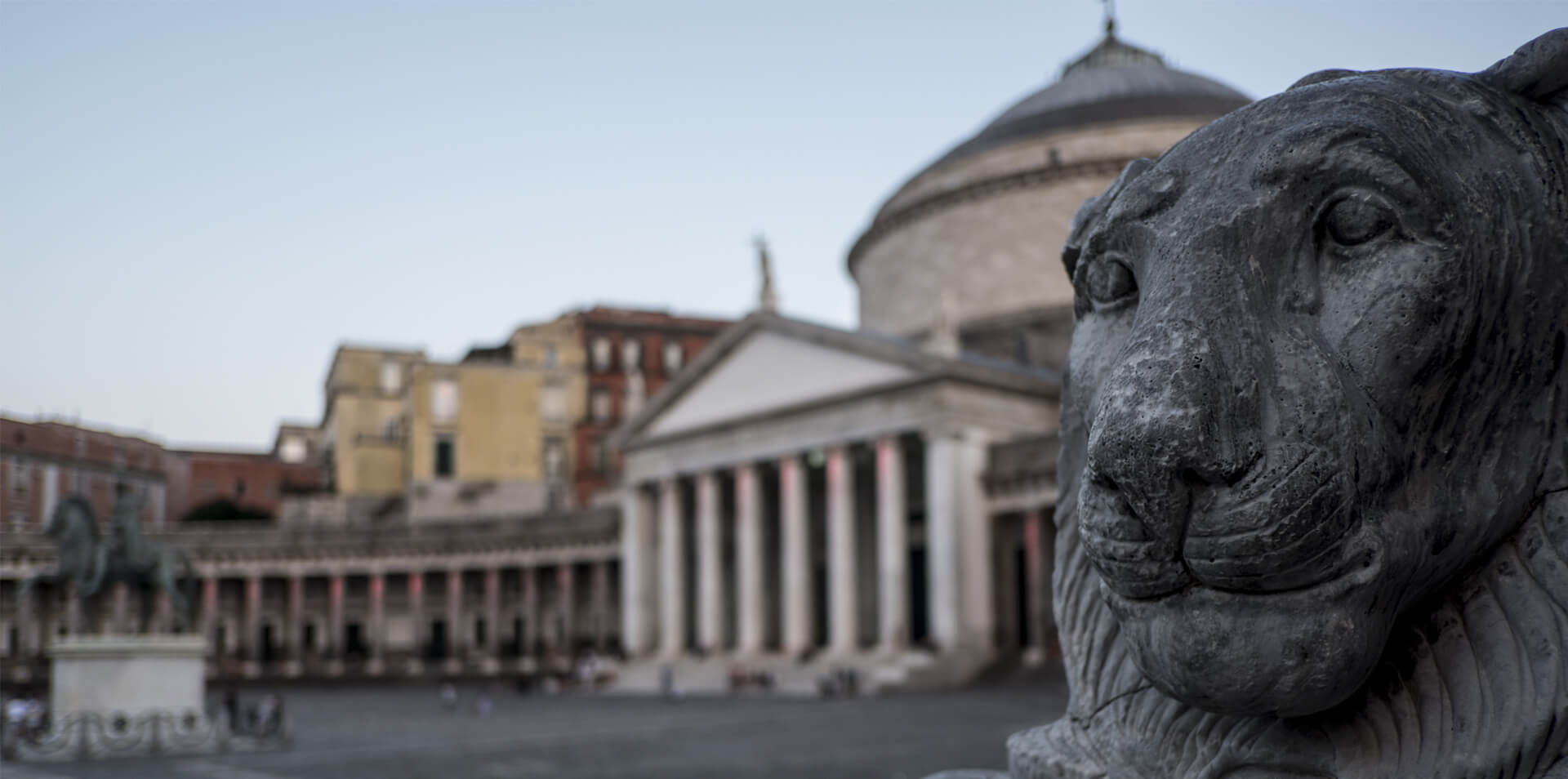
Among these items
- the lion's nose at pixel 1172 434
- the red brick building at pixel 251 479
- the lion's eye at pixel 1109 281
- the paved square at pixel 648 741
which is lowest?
the paved square at pixel 648 741

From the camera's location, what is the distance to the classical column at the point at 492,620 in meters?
57.6

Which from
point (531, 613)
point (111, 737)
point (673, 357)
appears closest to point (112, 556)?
point (111, 737)

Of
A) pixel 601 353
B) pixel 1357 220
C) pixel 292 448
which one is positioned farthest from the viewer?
→ pixel 292 448

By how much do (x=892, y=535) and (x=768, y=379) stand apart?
6.70 meters

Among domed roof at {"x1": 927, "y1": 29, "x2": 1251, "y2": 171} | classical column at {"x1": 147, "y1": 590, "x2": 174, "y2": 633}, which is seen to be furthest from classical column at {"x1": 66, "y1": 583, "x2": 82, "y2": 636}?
domed roof at {"x1": 927, "y1": 29, "x2": 1251, "y2": 171}

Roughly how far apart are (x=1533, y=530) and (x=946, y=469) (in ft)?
121

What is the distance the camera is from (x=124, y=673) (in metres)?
20.5

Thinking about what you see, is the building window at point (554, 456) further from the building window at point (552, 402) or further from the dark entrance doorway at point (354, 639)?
the dark entrance doorway at point (354, 639)

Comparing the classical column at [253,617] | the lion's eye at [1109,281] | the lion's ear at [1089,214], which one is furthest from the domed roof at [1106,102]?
the lion's eye at [1109,281]

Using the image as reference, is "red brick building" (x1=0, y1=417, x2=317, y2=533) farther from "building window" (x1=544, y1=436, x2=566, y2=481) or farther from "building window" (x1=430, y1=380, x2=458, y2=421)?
"building window" (x1=544, y1=436, x2=566, y2=481)

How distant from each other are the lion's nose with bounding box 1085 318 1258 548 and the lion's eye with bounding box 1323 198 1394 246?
25cm

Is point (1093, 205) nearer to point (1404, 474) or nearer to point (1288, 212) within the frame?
point (1288, 212)

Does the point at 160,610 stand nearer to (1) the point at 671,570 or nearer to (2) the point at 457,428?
(1) the point at 671,570

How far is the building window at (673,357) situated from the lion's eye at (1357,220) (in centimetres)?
7397
